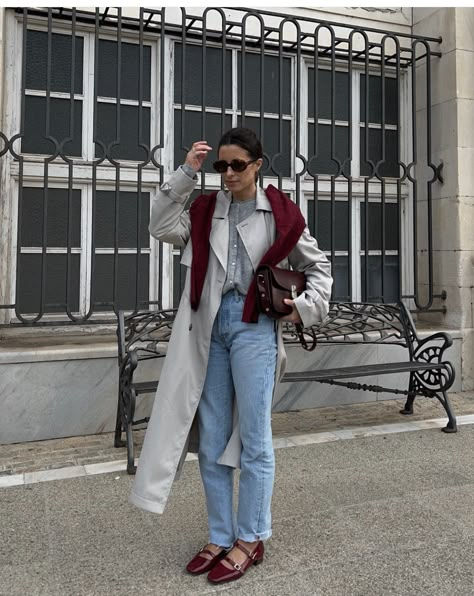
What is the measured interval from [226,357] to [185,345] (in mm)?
189

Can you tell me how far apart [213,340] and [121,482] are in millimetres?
1549

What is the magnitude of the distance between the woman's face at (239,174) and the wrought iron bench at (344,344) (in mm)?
1774

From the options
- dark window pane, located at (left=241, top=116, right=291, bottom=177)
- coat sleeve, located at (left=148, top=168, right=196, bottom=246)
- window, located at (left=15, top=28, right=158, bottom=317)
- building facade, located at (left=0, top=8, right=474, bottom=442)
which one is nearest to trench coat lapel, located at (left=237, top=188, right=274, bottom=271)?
coat sleeve, located at (left=148, top=168, right=196, bottom=246)

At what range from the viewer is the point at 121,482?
348 cm

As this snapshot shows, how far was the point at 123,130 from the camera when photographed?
5.66 metres

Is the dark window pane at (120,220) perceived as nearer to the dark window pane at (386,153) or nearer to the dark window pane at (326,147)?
the dark window pane at (326,147)

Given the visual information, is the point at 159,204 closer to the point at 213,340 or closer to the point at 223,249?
the point at 223,249

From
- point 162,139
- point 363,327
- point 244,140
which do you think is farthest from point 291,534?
point 162,139

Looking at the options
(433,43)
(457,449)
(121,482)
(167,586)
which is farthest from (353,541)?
(433,43)

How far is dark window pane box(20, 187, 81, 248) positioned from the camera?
531 centimetres

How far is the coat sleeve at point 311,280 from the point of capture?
7.77 feet

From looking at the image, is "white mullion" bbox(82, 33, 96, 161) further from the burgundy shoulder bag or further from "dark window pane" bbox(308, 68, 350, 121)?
the burgundy shoulder bag

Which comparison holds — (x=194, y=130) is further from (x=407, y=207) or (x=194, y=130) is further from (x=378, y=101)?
(x=407, y=207)

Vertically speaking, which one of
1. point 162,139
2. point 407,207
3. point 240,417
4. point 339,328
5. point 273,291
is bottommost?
point 240,417
